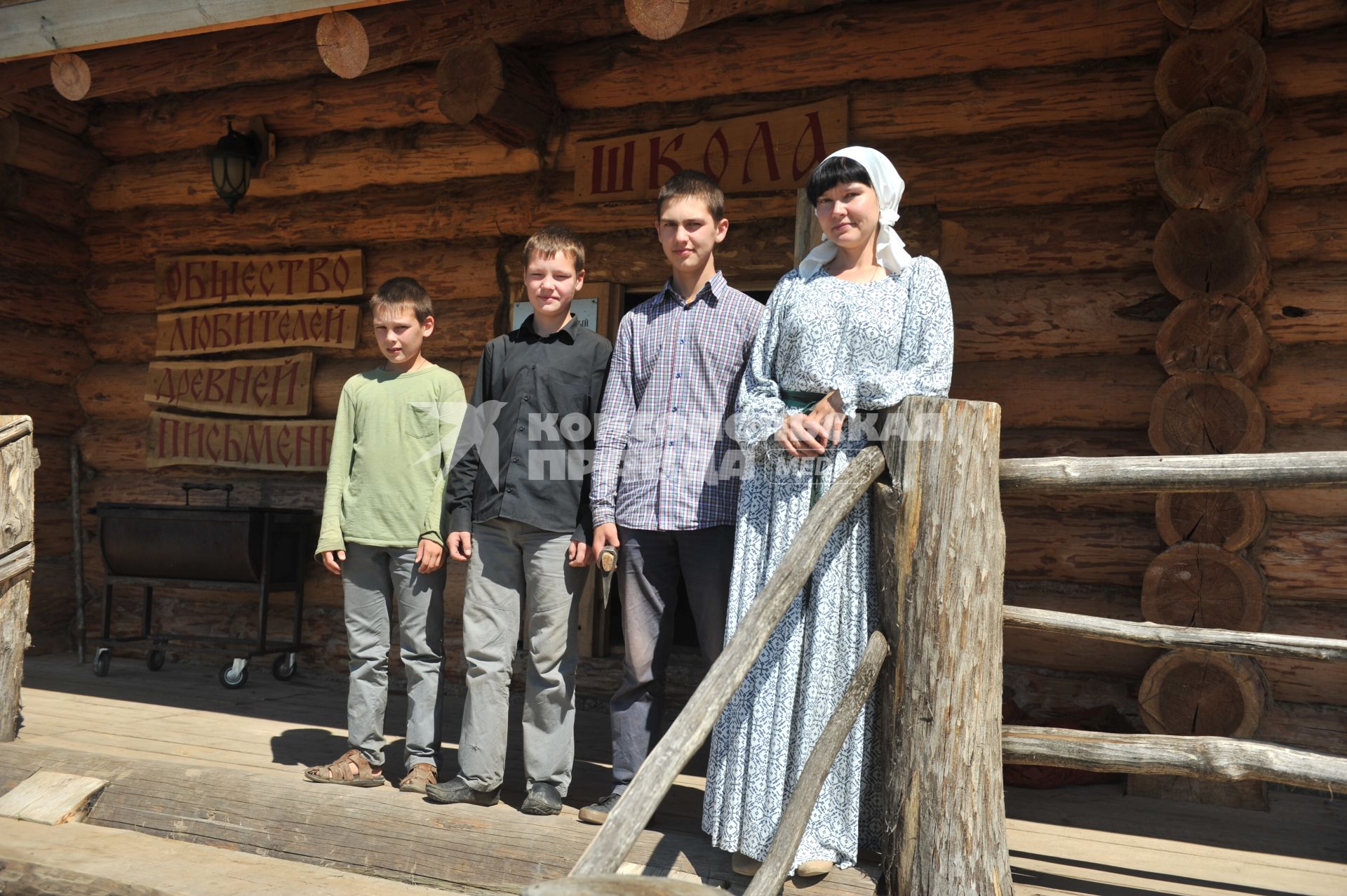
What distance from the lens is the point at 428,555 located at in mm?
3496

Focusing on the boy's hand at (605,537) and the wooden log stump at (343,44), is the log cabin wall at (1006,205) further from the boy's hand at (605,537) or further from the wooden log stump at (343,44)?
the boy's hand at (605,537)

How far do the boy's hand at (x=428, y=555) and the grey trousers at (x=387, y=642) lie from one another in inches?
3.4

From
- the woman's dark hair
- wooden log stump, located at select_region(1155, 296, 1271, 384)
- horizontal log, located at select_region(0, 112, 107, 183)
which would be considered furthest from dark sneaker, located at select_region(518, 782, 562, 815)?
horizontal log, located at select_region(0, 112, 107, 183)

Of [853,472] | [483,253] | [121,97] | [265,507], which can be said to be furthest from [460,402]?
[121,97]

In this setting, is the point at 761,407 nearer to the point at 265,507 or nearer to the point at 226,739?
the point at 226,739

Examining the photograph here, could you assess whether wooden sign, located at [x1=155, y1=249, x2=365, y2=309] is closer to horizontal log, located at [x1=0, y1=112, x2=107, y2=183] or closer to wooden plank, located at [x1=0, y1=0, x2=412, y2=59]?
horizontal log, located at [x1=0, y1=112, x2=107, y2=183]

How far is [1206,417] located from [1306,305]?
72 centimetres

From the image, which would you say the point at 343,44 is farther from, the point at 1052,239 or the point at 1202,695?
the point at 1202,695

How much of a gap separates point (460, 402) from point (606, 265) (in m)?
1.70

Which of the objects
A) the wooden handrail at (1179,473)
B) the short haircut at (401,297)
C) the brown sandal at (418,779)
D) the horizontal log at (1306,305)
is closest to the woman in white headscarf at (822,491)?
the wooden handrail at (1179,473)

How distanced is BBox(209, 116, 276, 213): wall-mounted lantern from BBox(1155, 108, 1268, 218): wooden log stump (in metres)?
4.62

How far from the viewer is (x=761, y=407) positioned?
282 cm

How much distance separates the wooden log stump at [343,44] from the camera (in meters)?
4.41

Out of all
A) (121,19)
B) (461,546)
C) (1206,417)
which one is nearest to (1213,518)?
(1206,417)
